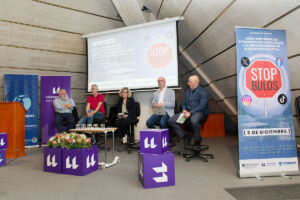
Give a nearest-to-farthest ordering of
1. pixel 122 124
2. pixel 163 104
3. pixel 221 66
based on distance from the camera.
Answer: pixel 163 104, pixel 122 124, pixel 221 66

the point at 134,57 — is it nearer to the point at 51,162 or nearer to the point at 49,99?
the point at 49,99

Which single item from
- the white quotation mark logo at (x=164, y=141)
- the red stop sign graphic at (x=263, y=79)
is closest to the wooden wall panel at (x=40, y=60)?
the white quotation mark logo at (x=164, y=141)

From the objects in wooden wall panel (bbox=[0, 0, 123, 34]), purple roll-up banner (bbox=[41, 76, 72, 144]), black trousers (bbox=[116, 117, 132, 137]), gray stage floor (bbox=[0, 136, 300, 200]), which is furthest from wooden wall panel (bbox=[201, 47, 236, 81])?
purple roll-up banner (bbox=[41, 76, 72, 144])

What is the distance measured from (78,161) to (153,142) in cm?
94

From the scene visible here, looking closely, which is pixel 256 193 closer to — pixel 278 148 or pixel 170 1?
pixel 278 148

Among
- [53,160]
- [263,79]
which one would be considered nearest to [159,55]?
[263,79]

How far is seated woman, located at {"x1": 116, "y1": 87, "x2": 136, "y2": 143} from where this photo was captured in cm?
365

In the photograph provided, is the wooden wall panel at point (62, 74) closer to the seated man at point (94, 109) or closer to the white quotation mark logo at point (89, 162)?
the seated man at point (94, 109)

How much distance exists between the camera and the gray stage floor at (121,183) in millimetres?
1748

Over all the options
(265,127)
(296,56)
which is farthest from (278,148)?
(296,56)

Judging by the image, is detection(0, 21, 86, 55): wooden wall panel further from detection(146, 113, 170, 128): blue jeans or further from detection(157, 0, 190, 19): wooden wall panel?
detection(146, 113, 170, 128): blue jeans

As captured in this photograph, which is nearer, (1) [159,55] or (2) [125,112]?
(2) [125,112]

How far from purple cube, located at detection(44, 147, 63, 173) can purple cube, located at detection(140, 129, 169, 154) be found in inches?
42.2

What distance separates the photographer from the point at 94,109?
418cm
